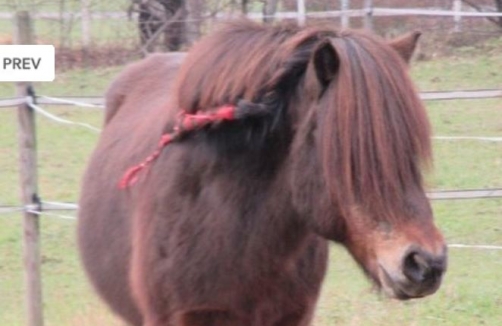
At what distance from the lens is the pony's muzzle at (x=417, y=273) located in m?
3.07

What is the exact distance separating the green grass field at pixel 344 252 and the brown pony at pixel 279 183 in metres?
0.24

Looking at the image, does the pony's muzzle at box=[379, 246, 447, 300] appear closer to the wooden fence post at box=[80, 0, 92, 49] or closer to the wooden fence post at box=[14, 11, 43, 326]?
the wooden fence post at box=[14, 11, 43, 326]

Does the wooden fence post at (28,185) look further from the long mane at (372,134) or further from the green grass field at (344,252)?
the long mane at (372,134)

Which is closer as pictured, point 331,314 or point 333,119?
point 333,119

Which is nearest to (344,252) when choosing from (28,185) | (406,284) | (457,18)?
Answer: (28,185)

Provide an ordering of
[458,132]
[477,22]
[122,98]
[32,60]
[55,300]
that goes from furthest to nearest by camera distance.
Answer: [477,22] < [458,132] < [55,300] < [32,60] < [122,98]

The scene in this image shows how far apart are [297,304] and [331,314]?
2755 millimetres

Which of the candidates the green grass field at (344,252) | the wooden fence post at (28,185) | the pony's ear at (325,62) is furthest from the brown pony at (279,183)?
the wooden fence post at (28,185)

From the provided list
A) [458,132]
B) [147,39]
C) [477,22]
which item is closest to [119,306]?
[458,132]

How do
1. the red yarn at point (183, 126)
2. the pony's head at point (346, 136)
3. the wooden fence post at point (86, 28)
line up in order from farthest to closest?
1. the wooden fence post at point (86, 28)
2. the red yarn at point (183, 126)
3. the pony's head at point (346, 136)

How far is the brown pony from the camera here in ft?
10.6

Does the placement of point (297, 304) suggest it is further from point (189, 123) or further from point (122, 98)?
point (122, 98)

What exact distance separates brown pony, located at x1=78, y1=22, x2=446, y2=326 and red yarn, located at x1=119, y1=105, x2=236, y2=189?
0.01m

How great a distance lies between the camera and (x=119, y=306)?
15.1 feet
